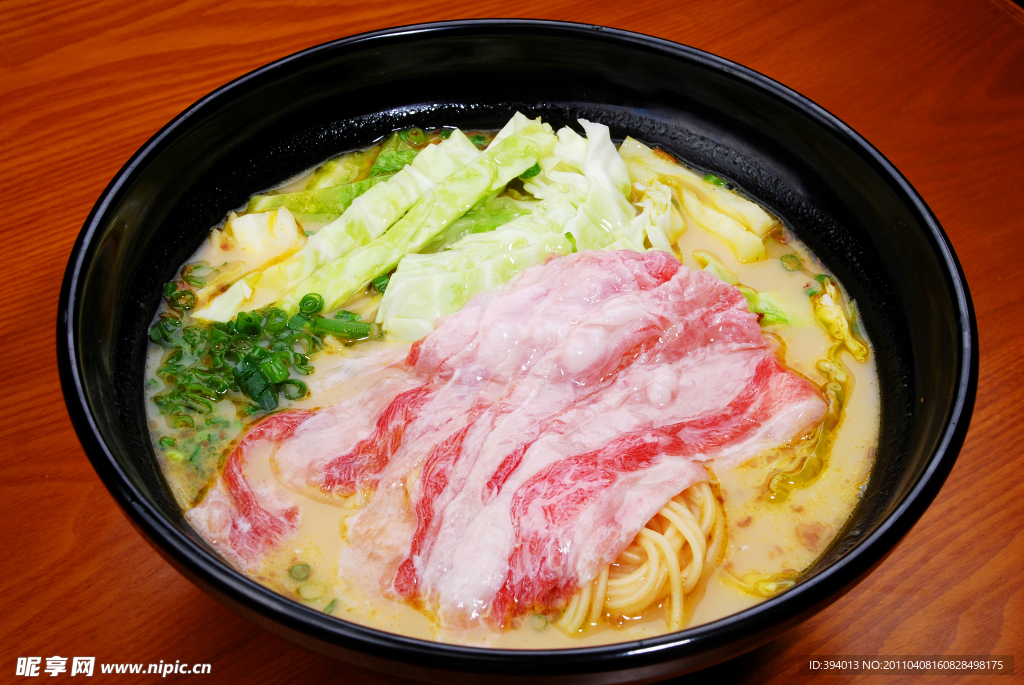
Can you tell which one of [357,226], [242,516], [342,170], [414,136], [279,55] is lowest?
[242,516]

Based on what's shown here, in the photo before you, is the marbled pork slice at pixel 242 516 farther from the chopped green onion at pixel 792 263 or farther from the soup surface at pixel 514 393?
the chopped green onion at pixel 792 263

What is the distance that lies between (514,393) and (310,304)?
1.95 ft

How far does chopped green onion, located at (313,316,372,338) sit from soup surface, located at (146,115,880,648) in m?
0.01

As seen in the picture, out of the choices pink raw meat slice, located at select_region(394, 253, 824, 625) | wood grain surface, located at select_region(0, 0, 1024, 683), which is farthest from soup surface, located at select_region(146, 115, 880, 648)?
wood grain surface, located at select_region(0, 0, 1024, 683)

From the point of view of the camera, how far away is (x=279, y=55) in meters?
2.77

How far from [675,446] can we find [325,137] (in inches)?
54.8

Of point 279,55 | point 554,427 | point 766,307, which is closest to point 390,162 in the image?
point 279,55

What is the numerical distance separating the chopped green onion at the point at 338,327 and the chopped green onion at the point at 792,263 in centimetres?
116

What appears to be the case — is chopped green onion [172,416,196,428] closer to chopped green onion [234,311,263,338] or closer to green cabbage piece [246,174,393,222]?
chopped green onion [234,311,263,338]

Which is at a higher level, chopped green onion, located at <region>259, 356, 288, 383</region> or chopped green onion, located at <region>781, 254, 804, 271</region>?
chopped green onion, located at <region>781, 254, 804, 271</region>

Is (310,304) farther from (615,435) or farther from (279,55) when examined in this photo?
(279,55)

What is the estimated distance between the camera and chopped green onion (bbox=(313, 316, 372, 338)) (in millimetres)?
2012

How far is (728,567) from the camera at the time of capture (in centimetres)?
161

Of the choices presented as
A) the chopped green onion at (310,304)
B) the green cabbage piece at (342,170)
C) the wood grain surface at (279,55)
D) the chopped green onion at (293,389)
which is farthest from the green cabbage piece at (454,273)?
the wood grain surface at (279,55)
